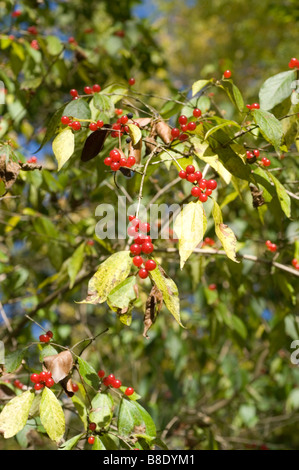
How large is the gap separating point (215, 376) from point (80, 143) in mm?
2826

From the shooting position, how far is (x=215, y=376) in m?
3.94

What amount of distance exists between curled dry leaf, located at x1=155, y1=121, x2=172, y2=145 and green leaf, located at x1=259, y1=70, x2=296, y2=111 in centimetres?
48

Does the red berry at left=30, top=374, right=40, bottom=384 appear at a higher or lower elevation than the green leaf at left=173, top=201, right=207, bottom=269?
lower

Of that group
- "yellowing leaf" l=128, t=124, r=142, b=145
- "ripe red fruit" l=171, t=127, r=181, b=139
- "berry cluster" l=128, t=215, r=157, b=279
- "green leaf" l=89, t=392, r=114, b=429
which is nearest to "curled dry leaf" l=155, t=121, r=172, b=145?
"ripe red fruit" l=171, t=127, r=181, b=139

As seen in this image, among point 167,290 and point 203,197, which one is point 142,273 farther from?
point 203,197

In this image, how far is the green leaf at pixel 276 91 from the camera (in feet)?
5.72

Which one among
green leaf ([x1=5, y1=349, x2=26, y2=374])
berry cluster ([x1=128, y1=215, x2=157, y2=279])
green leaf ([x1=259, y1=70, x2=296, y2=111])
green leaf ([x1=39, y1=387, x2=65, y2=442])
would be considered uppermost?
green leaf ([x1=259, y1=70, x2=296, y2=111])

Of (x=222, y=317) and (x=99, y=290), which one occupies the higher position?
(x=99, y=290)

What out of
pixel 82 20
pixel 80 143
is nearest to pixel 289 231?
pixel 80 143

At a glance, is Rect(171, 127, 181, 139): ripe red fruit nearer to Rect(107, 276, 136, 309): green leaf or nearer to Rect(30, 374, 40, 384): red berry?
Rect(107, 276, 136, 309): green leaf

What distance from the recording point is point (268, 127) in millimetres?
1415

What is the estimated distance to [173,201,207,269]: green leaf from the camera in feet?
4.06

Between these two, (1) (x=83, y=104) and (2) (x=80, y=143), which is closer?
(1) (x=83, y=104)
